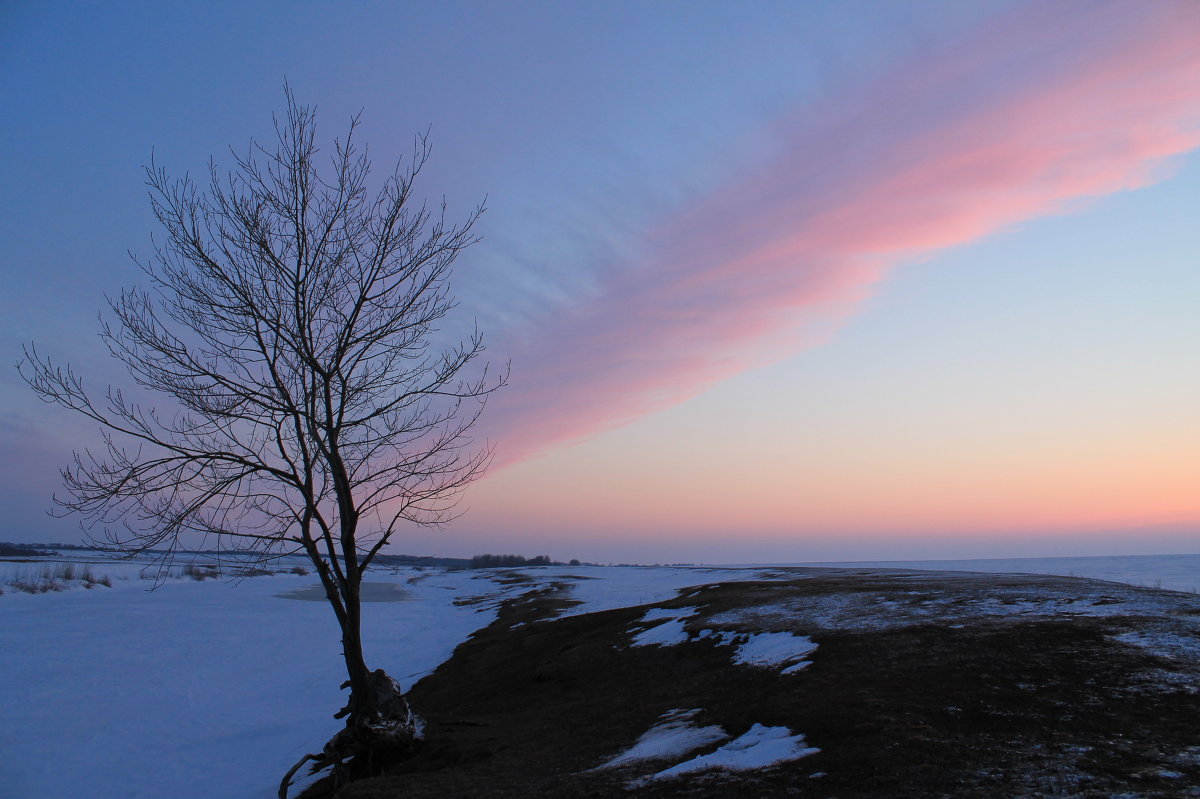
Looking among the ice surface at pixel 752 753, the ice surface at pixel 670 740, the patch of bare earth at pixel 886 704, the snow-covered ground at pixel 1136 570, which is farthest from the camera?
the snow-covered ground at pixel 1136 570

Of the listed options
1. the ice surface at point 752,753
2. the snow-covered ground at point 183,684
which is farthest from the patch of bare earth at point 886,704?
the snow-covered ground at point 183,684

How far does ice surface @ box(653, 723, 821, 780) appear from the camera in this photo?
10188 millimetres

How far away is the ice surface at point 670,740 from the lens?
463 inches

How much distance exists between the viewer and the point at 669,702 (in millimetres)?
15836

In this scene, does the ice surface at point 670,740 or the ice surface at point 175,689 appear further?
the ice surface at point 175,689

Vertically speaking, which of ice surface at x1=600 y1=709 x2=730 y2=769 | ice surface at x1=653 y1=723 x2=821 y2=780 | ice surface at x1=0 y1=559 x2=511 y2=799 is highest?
ice surface at x1=653 y1=723 x2=821 y2=780

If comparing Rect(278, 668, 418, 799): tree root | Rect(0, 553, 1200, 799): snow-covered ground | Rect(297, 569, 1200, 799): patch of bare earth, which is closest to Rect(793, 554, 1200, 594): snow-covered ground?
Rect(0, 553, 1200, 799): snow-covered ground

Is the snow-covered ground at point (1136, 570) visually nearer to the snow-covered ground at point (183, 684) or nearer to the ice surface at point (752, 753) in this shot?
the snow-covered ground at point (183, 684)

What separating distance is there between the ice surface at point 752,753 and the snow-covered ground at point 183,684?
3.5 inches

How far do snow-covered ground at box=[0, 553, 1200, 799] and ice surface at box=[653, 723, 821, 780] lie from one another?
0.29 feet

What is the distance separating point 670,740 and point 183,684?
959 inches

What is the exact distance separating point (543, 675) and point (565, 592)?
33.2 meters

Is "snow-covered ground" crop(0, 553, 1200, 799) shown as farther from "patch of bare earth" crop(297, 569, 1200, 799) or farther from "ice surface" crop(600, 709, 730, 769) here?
"patch of bare earth" crop(297, 569, 1200, 799)

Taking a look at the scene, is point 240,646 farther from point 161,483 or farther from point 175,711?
point 161,483
